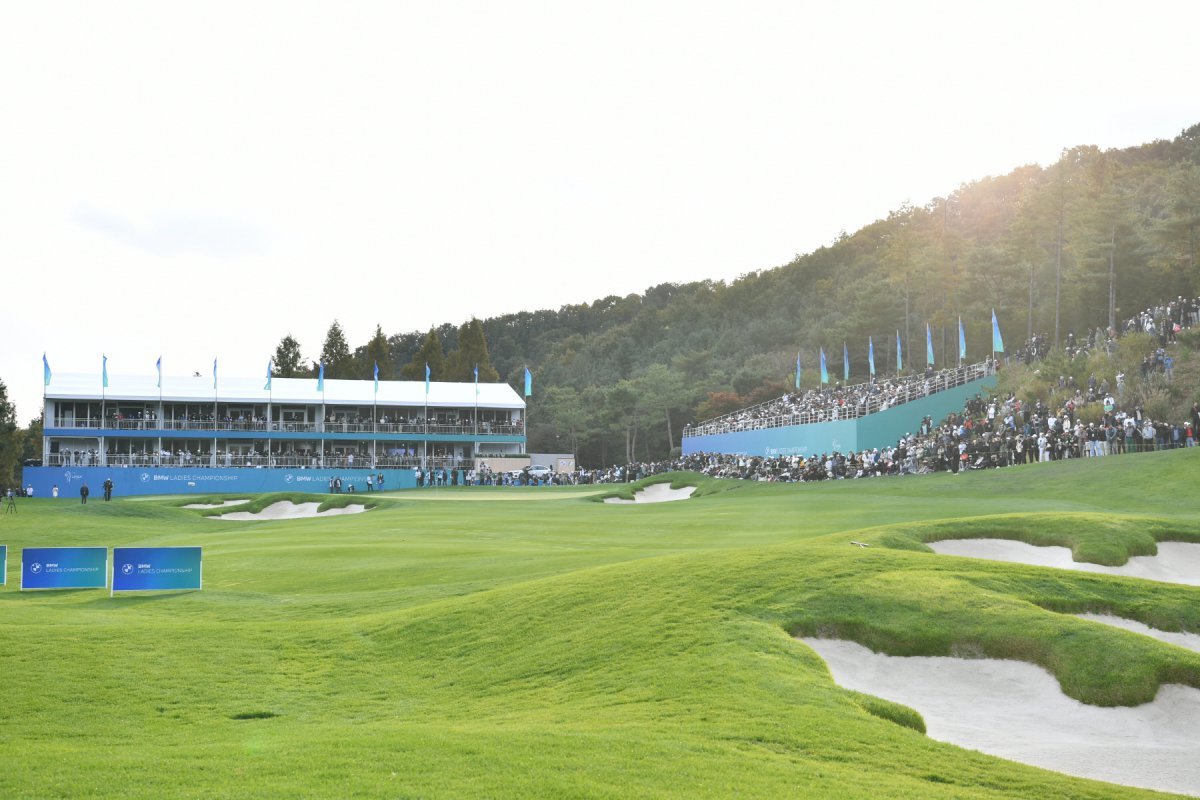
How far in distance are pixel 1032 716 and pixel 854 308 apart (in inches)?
3909

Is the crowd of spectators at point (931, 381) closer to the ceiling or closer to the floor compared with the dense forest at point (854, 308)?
closer to the floor

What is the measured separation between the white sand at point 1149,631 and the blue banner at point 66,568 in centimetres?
1908

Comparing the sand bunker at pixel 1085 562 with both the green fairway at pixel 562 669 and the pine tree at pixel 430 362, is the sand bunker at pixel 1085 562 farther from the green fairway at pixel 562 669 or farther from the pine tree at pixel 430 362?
the pine tree at pixel 430 362

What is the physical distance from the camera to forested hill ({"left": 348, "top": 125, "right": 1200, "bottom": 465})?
7112 centimetres

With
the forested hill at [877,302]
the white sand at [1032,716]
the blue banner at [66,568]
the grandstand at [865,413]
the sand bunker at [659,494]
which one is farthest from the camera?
the forested hill at [877,302]

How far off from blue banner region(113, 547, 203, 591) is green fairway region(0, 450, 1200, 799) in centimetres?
47

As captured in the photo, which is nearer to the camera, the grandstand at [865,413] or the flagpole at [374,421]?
the grandstand at [865,413]

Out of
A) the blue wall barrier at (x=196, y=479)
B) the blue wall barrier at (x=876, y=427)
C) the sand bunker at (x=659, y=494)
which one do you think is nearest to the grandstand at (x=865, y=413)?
the blue wall barrier at (x=876, y=427)

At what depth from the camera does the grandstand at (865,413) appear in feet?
188

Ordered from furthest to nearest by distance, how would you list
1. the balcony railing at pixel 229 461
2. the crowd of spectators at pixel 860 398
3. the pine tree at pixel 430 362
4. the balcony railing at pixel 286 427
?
the pine tree at pixel 430 362 < the balcony railing at pixel 286 427 < the balcony railing at pixel 229 461 < the crowd of spectators at pixel 860 398

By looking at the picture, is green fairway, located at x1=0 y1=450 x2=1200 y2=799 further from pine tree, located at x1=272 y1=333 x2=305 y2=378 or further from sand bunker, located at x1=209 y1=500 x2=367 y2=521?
pine tree, located at x1=272 y1=333 x2=305 y2=378

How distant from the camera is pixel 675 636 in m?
13.2

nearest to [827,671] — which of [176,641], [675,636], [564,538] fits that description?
[675,636]

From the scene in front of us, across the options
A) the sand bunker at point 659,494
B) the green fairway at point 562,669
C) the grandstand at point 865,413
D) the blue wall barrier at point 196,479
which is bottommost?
the green fairway at point 562,669
